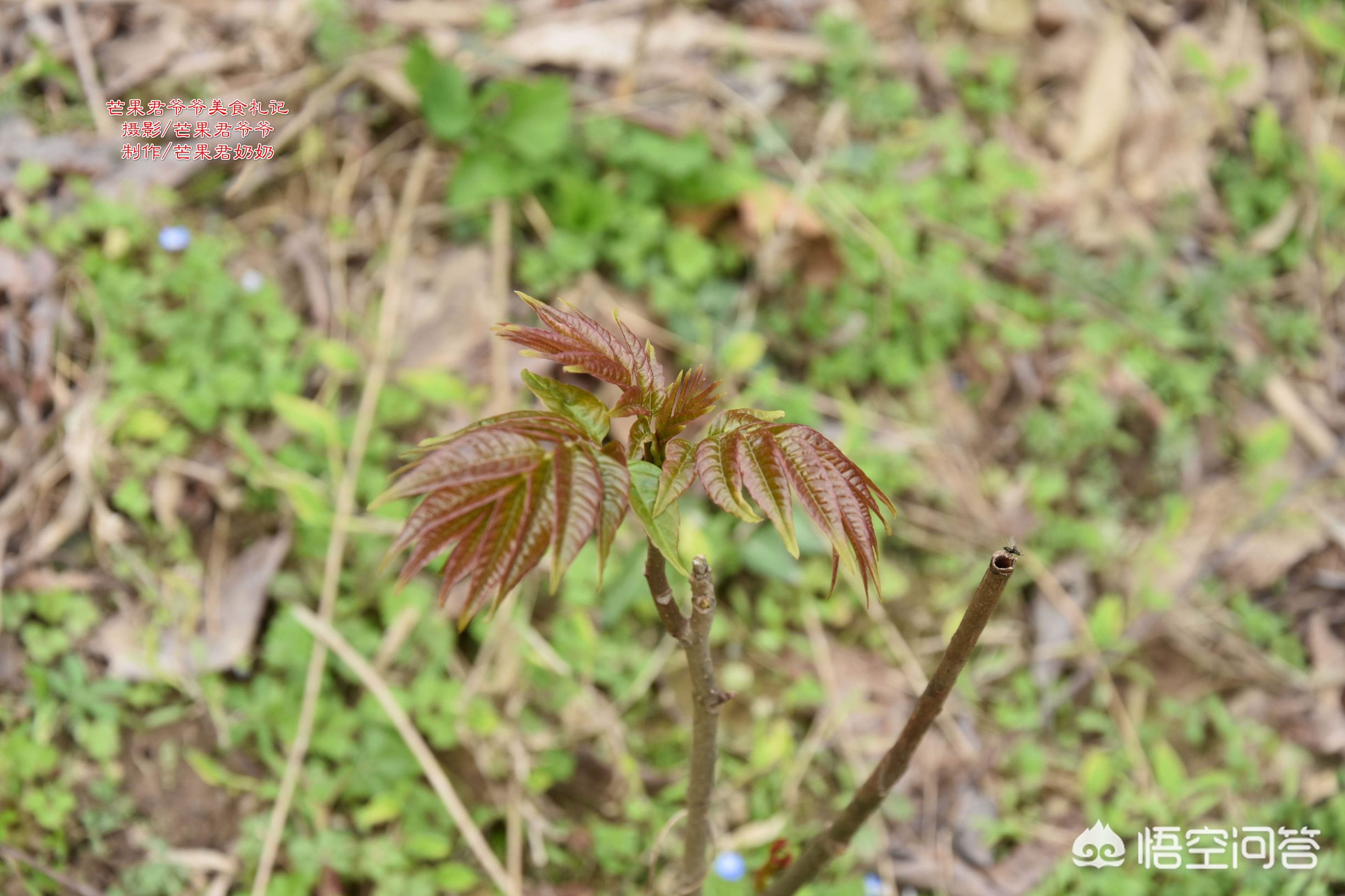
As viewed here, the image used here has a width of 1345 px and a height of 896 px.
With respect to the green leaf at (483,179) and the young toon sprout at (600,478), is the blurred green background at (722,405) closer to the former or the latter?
the green leaf at (483,179)

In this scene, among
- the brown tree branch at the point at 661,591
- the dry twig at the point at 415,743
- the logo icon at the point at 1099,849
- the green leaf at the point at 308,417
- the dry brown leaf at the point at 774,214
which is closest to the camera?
the brown tree branch at the point at 661,591

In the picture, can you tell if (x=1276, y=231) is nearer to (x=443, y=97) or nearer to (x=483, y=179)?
(x=483, y=179)

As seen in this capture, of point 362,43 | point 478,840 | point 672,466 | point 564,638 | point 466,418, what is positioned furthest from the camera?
point 362,43

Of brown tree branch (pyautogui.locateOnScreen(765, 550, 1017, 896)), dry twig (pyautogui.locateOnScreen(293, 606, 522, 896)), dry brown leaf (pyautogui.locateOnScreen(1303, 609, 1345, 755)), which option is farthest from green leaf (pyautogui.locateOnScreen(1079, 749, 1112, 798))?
dry twig (pyautogui.locateOnScreen(293, 606, 522, 896))

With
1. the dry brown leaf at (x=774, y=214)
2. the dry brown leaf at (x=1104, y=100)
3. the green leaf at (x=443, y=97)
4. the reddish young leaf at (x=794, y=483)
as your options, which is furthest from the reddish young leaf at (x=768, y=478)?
the dry brown leaf at (x=1104, y=100)

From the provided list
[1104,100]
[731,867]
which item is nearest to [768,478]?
[731,867]

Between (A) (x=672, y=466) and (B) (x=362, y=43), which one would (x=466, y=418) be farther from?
(A) (x=672, y=466)

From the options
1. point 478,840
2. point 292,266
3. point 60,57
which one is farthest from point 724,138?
point 478,840
